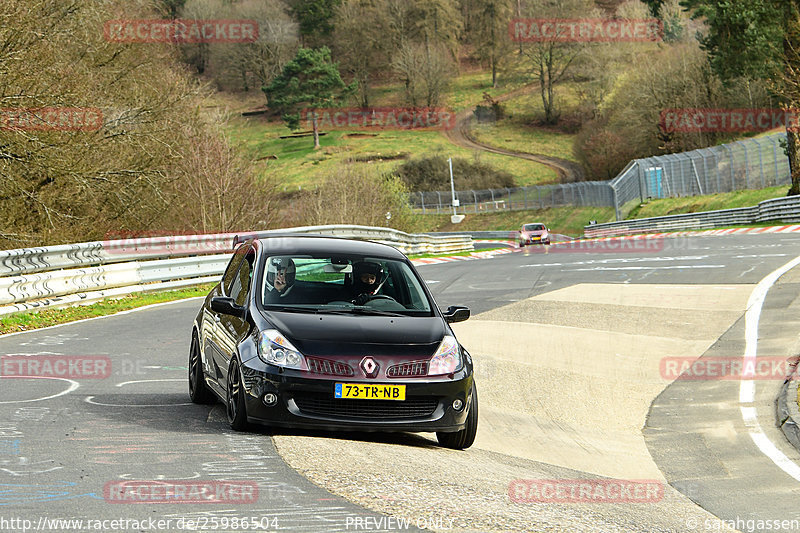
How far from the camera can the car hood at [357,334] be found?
25.0ft

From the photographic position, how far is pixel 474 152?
124m

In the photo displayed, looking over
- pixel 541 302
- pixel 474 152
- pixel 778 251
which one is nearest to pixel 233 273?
pixel 541 302

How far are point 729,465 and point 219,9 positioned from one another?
424 ft

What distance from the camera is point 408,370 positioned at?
25.2ft

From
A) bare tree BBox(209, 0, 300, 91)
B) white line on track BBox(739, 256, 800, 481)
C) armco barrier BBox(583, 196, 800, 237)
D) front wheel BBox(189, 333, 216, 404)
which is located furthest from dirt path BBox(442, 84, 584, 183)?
front wheel BBox(189, 333, 216, 404)

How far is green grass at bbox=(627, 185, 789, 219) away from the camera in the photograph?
52.2 metres

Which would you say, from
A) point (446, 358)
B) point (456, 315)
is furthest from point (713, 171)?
point (446, 358)

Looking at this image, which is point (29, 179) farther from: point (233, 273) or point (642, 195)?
point (642, 195)

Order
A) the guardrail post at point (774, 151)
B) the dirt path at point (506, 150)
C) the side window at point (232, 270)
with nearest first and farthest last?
1. the side window at point (232, 270)
2. the guardrail post at point (774, 151)
3. the dirt path at point (506, 150)

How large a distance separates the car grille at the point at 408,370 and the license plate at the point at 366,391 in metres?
0.10

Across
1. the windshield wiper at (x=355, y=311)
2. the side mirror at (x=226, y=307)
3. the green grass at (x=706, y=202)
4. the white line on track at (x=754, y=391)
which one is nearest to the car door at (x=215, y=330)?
the side mirror at (x=226, y=307)

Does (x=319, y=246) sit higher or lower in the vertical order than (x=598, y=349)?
higher

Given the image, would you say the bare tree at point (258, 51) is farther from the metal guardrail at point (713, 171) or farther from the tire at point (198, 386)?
the tire at point (198, 386)

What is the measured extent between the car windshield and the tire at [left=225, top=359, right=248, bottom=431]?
62 cm
